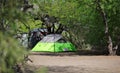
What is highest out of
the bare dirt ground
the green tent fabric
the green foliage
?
the green foliage

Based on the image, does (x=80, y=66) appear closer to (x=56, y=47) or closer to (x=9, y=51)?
(x=56, y=47)

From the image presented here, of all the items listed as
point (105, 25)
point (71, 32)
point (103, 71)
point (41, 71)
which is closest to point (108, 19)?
point (105, 25)

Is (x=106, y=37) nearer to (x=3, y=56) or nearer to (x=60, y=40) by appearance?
(x=60, y=40)

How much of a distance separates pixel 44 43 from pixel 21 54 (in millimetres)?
27147

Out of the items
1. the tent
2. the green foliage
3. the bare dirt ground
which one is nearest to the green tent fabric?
the tent

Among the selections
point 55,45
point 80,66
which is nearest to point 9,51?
point 80,66

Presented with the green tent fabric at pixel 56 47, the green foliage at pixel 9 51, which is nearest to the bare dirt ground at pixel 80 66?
the green tent fabric at pixel 56 47

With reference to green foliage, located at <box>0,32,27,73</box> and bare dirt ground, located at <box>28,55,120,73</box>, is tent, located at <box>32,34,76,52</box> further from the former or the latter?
green foliage, located at <box>0,32,27,73</box>

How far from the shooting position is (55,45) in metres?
28.8

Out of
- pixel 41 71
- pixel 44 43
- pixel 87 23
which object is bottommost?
pixel 44 43

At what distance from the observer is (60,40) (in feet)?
95.7

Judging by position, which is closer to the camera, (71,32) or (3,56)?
(3,56)

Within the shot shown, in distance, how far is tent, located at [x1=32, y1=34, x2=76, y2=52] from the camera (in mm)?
28656

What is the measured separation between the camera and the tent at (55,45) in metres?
28.7
